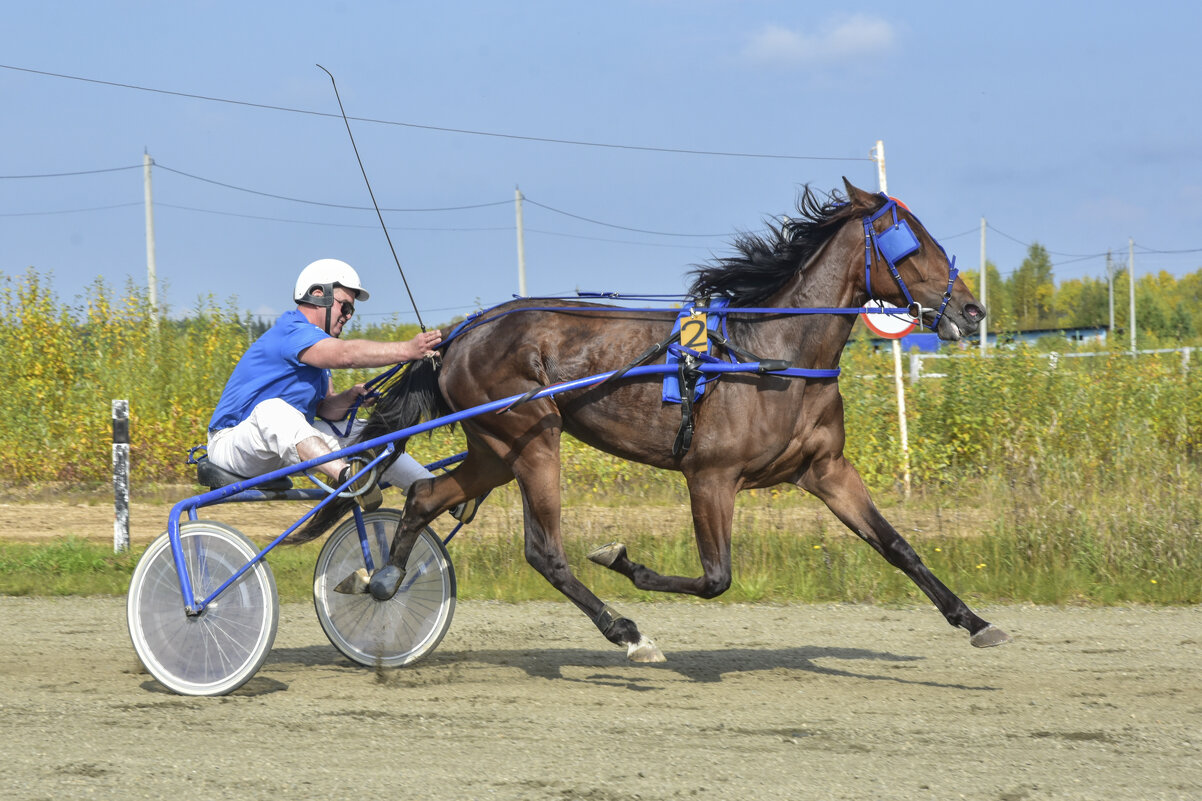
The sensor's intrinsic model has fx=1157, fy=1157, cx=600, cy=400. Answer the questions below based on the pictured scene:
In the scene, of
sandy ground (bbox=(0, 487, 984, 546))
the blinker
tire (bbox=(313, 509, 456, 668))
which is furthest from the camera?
sandy ground (bbox=(0, 487, 984, 546))

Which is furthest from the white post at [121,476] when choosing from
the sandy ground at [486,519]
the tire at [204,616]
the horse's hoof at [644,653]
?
the horse's hoof at [644,653]

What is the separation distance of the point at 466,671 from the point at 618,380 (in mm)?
1582

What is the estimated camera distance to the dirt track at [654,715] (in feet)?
12.0

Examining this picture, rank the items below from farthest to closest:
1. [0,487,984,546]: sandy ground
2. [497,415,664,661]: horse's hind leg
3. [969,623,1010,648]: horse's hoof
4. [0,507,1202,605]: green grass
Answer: [0,487,984,546]: sandy ground, [0,507,1202,605]: green grass, [497,415,664,661]: horse's hind leg, [969,623,1010,648]: horse's hoof

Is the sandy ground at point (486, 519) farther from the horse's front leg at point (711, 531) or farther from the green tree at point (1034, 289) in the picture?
the green tree at point (1034, 289)

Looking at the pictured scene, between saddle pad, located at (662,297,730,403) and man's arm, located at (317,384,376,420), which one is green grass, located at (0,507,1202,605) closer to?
man's arm, located at (317,384,376,420)

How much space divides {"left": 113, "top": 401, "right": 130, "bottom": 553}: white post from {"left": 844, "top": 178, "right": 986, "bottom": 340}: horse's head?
Result: 5.76 m

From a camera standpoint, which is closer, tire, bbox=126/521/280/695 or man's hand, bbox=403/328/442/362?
tire, bbox=126/521/280/695

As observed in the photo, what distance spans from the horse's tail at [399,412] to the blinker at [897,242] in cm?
221

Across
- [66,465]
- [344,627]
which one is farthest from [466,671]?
[66,465]

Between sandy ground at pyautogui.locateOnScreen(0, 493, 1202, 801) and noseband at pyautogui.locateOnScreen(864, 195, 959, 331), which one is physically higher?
noseband at pyautogui.locateOnScreen(864, 195, 959, 331)

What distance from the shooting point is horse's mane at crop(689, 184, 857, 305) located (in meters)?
5.47

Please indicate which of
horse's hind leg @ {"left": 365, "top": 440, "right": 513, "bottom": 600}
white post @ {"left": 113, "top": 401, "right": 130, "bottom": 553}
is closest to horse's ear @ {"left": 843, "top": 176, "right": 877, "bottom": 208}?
horse's hind leg @ {"left": 365, "top": 440, "right": 513, "bottom": 600}

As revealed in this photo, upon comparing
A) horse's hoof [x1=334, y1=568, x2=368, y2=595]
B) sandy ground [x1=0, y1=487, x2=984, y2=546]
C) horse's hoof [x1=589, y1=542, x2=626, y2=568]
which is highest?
horse's hoof [x1=589, y1=542, x2=626, y2=568]
